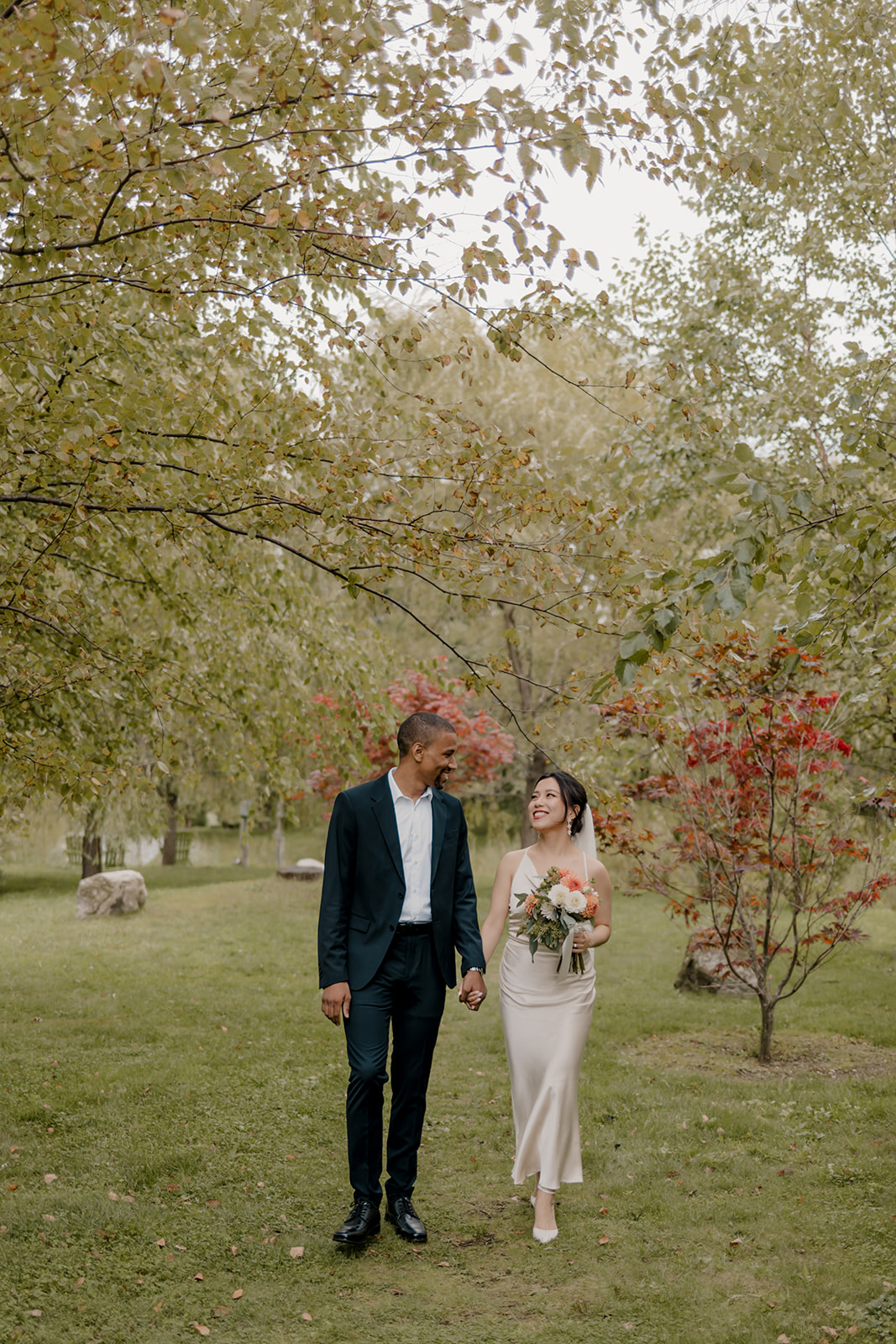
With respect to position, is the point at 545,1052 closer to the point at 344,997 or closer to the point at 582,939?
the point at 582,939

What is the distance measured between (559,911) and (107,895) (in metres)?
12.4

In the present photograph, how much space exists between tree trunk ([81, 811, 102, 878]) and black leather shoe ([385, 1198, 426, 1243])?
47.4 ft

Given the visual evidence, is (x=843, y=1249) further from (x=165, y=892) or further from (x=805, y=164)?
(x=165, y=892)

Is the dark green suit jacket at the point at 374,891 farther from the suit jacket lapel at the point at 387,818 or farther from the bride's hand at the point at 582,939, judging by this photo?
the bride's hand at the point at 582,939

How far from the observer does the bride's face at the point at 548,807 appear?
521 centimetres

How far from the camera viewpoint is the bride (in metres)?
4.96

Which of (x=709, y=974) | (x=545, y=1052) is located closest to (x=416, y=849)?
(x=545, y=1052)

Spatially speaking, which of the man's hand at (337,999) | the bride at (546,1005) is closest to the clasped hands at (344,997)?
the man's hand at (337,999)

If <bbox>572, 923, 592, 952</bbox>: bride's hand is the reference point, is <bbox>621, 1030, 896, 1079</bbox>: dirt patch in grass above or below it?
below

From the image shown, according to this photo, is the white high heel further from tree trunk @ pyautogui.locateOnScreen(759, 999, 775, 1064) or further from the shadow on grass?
the shadow on grass

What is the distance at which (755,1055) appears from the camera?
8406mm

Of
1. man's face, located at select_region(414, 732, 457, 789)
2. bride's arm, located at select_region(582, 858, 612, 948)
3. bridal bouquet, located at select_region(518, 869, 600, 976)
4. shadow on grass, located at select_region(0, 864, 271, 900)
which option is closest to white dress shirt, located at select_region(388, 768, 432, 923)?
man's face, located at select_region(414, 732, 457, 789)

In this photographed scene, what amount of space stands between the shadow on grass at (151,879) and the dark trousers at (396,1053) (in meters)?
15.4

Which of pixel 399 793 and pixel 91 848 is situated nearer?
pixel 399 793
